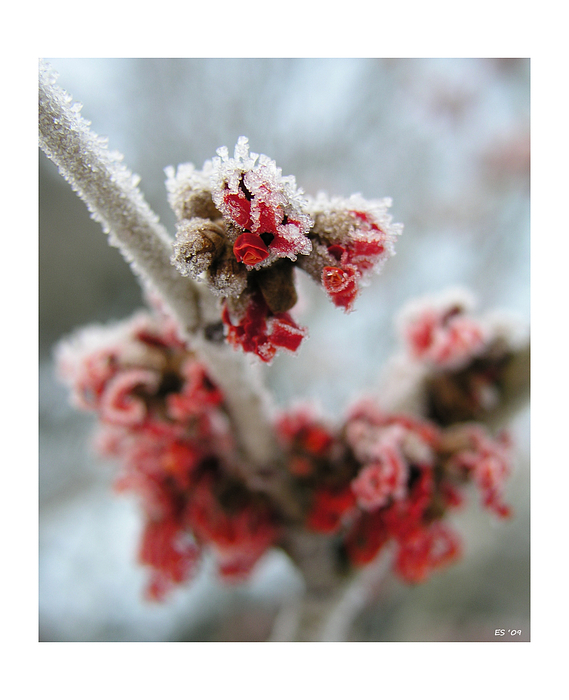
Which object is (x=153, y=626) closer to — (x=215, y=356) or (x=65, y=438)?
(x=65, y=438)

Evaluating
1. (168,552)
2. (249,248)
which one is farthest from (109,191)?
(168,552)

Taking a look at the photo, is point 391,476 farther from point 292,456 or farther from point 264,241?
point 264,241

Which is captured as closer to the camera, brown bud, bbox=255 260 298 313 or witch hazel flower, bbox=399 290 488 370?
brown bud, bbox=255 260 298 313

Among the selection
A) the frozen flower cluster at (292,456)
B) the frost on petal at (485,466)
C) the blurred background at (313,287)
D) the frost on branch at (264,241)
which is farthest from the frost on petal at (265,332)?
the blurred background at (313,287)

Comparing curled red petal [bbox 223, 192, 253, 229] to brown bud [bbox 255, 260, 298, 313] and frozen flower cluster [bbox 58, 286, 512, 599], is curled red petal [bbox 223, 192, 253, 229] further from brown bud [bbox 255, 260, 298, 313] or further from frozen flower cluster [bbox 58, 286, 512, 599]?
frozen flower cluster [bbox 58, 286, 512, 599]

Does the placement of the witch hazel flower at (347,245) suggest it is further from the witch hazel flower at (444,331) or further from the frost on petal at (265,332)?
the witch hazel flower at (444,331)

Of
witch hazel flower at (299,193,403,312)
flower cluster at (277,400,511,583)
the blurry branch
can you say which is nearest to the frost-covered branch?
the blurry branch
